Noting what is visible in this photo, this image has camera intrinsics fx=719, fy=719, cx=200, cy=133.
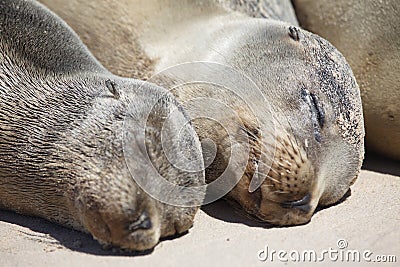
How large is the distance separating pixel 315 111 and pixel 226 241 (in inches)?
28.6

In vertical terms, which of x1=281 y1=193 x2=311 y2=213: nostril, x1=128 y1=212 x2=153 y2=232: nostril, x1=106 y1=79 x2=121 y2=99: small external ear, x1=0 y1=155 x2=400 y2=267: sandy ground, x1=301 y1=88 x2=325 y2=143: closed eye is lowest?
x1=0 y1=155 x2=400 y2=267: sandy ground

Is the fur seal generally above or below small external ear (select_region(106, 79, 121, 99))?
Answer: below

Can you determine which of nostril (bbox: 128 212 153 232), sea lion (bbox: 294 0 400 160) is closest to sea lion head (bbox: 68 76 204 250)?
nostril (bbox: 128 212 153 232)

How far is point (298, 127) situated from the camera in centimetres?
315

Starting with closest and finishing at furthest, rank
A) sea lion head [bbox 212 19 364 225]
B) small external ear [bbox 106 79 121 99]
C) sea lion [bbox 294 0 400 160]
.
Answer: small external ear [bbox 106 79 121 99]
sea lion head [bbox 212 19 364 225]
sea lion [bbox 294 0 400 160]

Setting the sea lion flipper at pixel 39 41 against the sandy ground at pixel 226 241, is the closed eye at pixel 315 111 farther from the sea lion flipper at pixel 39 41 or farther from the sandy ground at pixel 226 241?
the sea lion flipper at pixel 39 41

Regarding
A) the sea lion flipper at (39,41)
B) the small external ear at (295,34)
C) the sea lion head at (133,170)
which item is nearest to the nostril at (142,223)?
the sea lion head at (133,170)

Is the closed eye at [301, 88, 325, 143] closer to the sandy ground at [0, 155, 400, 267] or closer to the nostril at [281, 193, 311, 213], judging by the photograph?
the nostril at [281, 193, 311, 213]

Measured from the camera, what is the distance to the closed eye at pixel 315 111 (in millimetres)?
3184

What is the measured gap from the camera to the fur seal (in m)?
3.10

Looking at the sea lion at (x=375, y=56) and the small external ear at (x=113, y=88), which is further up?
the small external ear at (x=113, y=88)

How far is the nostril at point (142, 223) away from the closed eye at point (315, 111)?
91 centimetres

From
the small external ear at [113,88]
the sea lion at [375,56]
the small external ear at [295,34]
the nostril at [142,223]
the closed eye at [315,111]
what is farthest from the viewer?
the sea lion at [375,56]

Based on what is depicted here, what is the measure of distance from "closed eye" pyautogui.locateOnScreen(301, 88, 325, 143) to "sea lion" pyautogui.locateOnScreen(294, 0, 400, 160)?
0.91 m
